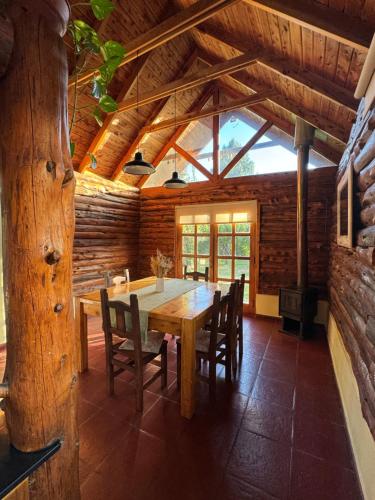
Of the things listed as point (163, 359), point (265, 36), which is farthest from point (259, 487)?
point (265, 36)

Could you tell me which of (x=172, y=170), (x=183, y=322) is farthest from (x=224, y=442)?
(x=172, y=170)

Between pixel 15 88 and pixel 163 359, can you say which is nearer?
pixel 15 88

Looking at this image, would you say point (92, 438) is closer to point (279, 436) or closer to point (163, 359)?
point (163, 359)

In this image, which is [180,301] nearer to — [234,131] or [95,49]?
[95,49]

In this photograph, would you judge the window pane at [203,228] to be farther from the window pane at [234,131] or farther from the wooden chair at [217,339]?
the wooden chair at [217,339]

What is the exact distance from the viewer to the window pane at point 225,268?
194 inches

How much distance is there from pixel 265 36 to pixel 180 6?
1.90m

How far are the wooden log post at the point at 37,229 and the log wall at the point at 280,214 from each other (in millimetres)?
4192

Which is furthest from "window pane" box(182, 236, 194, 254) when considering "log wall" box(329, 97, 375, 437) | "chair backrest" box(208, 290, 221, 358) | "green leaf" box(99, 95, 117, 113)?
"green leaf" box(99, 95, 117, 113)

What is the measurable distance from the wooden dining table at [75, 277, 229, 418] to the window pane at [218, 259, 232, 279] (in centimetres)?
234

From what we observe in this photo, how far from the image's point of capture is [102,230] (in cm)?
515

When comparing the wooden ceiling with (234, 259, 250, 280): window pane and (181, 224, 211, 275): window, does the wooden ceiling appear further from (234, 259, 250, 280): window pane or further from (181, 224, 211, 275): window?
(234, 259, 250, 280): window pane

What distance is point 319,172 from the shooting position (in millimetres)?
4062

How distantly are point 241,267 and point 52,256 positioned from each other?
14.3 ft
